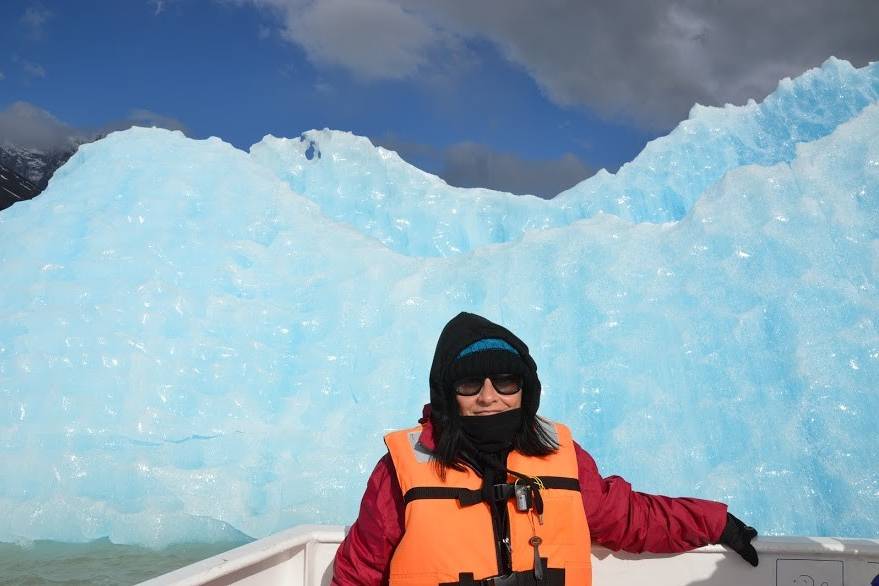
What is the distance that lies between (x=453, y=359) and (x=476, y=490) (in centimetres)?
27

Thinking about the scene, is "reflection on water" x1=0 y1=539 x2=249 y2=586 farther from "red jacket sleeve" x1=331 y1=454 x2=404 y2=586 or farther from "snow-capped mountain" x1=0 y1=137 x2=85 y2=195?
"snow-capped mountain" x1=0 y1=137 x2=85 y2=195

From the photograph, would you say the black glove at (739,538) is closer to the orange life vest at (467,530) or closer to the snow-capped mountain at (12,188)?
the orange life vest at (467,530)

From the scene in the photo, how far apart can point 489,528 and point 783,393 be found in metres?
3.62

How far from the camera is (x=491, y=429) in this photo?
1.59 meters

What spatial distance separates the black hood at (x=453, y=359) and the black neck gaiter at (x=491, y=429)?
0.04 meters

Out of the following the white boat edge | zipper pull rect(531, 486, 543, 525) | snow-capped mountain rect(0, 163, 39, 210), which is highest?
snow-capped mountain rect(0, 163, 39, 210)

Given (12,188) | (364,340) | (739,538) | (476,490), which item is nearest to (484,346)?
(476,490)

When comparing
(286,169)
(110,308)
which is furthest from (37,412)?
(286,169)

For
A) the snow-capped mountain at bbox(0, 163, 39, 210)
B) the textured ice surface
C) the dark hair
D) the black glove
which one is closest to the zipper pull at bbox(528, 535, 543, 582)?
the dark hair

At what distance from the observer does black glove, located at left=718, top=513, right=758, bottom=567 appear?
71.7 inches

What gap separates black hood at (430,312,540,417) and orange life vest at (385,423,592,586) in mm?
113

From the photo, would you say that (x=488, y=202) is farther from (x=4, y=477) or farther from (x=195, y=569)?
(x=195, y=569)

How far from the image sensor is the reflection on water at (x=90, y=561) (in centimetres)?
417

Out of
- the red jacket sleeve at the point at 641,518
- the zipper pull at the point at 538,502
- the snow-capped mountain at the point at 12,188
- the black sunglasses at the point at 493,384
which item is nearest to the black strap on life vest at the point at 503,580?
the zipper pull at the point at 538,502
